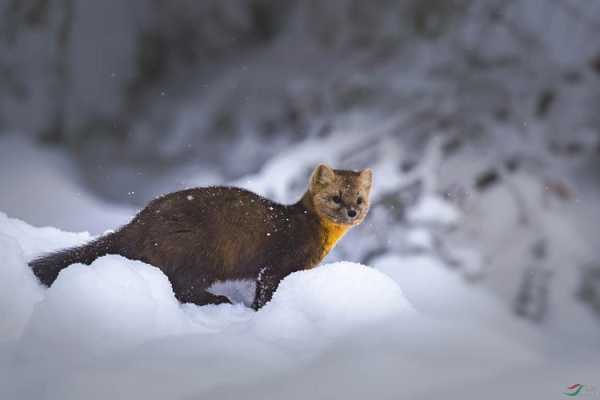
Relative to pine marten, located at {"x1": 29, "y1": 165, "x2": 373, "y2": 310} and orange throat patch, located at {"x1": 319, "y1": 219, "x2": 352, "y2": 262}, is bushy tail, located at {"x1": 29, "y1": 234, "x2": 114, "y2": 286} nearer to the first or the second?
pine marten, located at {"x1": 29, "y1": 165, "x2": 373, "y2": 310}

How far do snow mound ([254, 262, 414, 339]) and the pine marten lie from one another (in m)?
0.33

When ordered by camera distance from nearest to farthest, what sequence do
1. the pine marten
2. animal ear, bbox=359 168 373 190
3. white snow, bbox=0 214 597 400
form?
white snow, bbox=0 214 597 400 → the pine marten → animal ear, bbox=359 168 373 190

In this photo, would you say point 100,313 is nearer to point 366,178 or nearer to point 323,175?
point 323,175

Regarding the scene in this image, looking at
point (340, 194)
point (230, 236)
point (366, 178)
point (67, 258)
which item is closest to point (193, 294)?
point (230, 236)

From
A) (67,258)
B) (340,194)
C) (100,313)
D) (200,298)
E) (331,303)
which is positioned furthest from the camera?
(340,194)

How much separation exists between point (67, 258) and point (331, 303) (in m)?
1.12

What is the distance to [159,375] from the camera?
228 cm

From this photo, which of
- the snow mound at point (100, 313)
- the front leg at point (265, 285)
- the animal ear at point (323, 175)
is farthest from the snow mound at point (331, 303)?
the animal ear at point (323, 175)

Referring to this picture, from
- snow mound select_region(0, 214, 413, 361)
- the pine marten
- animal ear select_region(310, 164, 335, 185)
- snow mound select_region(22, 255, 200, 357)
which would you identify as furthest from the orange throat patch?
snow mound select_region(22, 255, 200, 357)

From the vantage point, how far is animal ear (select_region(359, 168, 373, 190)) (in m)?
3.56

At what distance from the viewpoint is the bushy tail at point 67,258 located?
9.71 ft

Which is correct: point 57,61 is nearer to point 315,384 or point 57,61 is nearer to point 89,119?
point 89,119

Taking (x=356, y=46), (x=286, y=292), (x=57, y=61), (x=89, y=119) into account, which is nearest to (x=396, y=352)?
(x=286, y=292)

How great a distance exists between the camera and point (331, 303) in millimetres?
2760
